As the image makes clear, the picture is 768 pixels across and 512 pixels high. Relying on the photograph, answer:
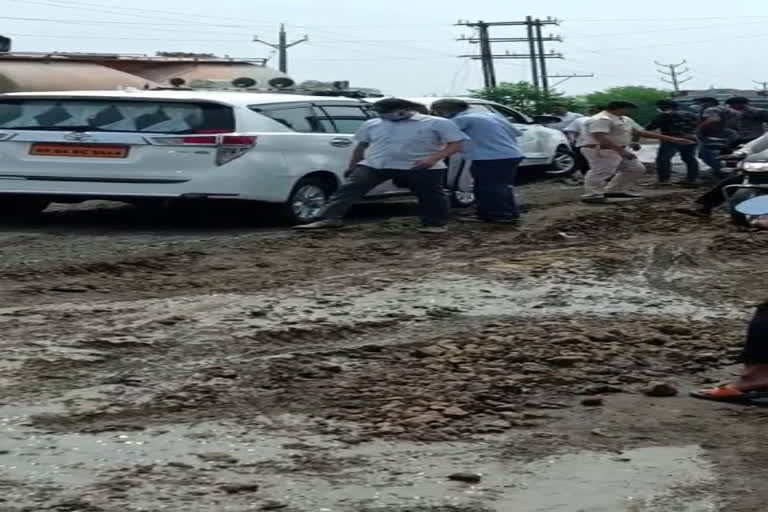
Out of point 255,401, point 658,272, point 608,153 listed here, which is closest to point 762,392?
point 255,401

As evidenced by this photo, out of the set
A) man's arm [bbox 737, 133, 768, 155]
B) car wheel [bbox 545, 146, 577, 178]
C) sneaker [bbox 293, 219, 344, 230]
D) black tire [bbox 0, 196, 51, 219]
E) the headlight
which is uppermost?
black tire [bbox 0, 196, 51, 219]

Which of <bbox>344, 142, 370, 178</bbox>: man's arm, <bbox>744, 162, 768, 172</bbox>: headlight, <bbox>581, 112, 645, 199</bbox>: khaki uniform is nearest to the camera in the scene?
<bbox>744, 162, 768, 172</bbox>: headlight

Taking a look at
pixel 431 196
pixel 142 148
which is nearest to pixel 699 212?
pixel 431 196

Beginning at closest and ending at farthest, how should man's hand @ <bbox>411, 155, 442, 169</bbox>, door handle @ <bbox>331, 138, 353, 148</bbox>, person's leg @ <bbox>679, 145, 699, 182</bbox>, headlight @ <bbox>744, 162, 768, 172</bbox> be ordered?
headlight @ <bbox>744, 162, 768, 172</bbox>
man's hand @ <bbox>411, 155, 442, 169</bbox>
door handle @ <bbox>331, 138, 353, 148</bbox>
person's leg @ <bbox>679, 145, 699, 182</bbox>

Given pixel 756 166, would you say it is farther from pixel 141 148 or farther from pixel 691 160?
pixel 691 160

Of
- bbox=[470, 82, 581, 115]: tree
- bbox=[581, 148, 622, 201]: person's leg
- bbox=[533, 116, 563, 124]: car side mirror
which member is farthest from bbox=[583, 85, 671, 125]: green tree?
bbox=[581, 148, 622, 201]: person's leg

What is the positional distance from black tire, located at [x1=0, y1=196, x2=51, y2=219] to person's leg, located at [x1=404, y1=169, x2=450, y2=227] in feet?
11.5

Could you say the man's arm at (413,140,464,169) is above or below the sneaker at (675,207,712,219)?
above

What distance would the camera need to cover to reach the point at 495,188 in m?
14.3

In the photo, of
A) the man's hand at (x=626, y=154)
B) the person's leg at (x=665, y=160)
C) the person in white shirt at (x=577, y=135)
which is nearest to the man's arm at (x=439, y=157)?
the man's hand at (x=626, y=154)

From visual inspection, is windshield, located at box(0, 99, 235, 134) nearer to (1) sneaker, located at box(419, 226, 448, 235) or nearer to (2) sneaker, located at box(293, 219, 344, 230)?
(2) sneaker, located at box(293, 219, 344, 230)

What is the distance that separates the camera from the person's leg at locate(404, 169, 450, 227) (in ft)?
43.5

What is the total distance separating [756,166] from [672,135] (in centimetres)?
779

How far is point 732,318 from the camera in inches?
351
